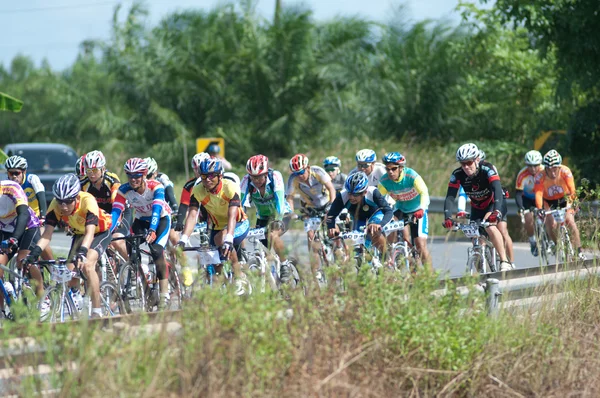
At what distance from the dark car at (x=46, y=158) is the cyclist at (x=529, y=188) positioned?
11.5 m

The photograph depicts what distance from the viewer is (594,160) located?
21.8 m

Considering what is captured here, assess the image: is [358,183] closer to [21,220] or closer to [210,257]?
[210,257]

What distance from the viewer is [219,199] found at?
37.0 ft

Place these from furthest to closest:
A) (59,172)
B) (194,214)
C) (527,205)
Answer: (59,172) → (527,205) → (194,214)

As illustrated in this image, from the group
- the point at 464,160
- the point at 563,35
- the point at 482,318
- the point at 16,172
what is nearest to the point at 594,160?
the point at 563,35

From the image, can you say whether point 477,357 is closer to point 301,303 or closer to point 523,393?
point 523,393

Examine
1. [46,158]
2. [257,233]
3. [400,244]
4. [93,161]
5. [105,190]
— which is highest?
[46,158]

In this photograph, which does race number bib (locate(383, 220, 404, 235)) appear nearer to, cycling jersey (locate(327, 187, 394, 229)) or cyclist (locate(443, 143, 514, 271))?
cycling jersey (locate(327, 187, 394, 229))

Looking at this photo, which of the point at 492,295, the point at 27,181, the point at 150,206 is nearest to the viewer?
the point at 492,295

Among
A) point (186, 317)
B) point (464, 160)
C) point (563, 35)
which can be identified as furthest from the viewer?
point (563, 35)

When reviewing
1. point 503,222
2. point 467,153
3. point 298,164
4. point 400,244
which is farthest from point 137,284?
point 503,222

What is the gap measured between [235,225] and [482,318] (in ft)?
16.2

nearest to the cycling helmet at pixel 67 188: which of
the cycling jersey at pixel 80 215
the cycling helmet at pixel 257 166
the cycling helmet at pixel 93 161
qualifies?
the cycling jersey at pixel 80 215

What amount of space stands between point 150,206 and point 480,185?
413 centimetres
